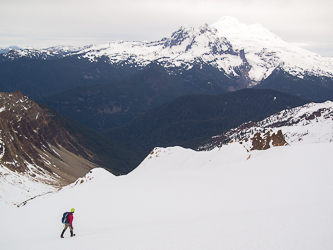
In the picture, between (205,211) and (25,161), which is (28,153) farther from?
(205,211)

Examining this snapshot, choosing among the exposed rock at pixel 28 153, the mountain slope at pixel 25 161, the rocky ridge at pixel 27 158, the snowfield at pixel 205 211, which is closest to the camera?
the snowfield at pixel 205 211

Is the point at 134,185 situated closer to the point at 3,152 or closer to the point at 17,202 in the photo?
the point at 17,202

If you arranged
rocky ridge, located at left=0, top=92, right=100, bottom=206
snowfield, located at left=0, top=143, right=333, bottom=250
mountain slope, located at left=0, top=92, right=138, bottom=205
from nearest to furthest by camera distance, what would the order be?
snowfield, located at left=0, top=143, right=333, bottom=250
mountain slope, located at left=0, top=92, right=138, bottom=205
rocky ridge, located at left=0, top=92, right=100, bottom=206

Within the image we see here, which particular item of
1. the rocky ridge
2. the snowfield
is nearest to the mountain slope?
the rocky ridge

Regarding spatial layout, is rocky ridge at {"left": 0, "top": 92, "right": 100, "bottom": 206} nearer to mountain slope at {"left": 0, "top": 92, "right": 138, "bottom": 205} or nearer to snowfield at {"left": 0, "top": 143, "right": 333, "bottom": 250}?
mountain slope at {"left": 0, "top": 92, "right": 138, "bottom": 205}

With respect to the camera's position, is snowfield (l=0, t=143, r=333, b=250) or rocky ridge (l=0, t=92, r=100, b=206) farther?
rocky ridge (l=0, t=92, r=100, b=206)

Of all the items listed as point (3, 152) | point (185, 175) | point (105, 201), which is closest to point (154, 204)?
point (105, 201)

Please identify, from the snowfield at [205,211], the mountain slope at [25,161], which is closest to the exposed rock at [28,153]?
the mountain slope at [25,161]

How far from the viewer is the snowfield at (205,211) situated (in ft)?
77.7

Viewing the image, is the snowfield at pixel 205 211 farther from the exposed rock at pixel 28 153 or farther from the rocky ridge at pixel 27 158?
the exposed rock at pixel 28 153

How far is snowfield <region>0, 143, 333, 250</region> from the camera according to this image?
23.7 metres

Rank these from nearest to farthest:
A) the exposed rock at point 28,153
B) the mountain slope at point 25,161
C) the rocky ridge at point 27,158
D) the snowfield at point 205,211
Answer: the snowfield at point 205,211
the mountain slope at point 25,161
the rocky ridge at point 27,158
the exposed rock at point 28,153

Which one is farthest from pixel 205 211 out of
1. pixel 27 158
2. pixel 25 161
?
pixel 27 158

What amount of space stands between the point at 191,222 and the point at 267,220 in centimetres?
684
